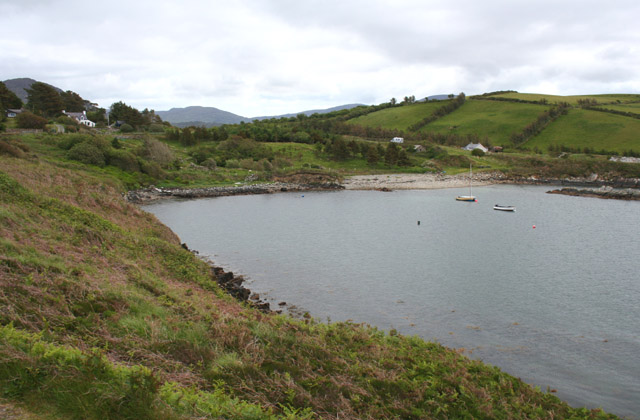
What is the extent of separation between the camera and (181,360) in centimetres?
1034

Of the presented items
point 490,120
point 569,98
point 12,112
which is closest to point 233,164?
point 12,112

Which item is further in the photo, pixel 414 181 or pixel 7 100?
pixel 7 100

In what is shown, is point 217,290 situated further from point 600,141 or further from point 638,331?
point 600,141

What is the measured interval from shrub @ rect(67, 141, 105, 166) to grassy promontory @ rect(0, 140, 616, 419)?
5265 cm

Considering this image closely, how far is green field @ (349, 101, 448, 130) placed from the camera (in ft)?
481

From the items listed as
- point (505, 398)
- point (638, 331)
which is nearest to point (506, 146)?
point (638, 331)

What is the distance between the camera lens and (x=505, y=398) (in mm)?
11414

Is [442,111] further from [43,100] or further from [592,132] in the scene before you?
[43,100]

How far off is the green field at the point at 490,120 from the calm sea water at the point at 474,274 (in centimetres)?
7544

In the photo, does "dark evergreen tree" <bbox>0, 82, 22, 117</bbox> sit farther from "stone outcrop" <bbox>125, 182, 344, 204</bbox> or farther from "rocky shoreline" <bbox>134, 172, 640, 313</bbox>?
"rocky shoreline" <bbox>134, 172, 640, 313</bbox>

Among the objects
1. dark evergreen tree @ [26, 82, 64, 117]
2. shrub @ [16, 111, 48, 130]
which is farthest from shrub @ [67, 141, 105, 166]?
dark evergreen tree @ [26, 82, 64, 117]

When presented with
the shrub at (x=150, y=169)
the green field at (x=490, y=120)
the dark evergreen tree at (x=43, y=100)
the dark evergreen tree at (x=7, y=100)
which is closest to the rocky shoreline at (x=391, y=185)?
the shrub at (x=150, y=169)

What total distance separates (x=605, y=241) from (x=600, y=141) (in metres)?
89.0

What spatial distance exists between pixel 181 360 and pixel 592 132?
13377 cm
